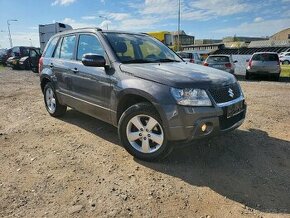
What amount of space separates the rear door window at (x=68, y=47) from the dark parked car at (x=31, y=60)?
1622cm

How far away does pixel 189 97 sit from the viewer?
3.96m

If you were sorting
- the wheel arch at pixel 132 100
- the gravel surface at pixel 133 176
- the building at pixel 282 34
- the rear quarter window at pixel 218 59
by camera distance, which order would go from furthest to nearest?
the building at pixel 282 34
the rear quarter window at pixel 218 59
the wheel arch at pixel 132 100
the gravel surface at pixel 133 176

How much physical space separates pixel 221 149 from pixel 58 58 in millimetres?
3677

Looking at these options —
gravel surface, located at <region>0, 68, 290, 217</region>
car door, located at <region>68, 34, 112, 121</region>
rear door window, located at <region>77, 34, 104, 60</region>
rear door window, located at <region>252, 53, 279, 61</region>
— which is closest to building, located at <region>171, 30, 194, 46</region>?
rear door window, located at <region>252, 53, 279, 61</region>

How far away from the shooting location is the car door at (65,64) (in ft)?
19.2

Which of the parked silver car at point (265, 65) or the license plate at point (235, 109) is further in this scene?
the parked silver car at point (265, 65)

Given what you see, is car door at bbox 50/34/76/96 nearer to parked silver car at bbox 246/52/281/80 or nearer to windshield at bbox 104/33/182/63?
windshield at bbox 104/33/182/63

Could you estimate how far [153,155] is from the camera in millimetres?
4340

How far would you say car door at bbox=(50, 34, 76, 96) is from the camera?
19.2 feet

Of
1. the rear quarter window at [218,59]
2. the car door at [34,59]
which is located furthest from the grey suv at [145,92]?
the car door at [34,59]

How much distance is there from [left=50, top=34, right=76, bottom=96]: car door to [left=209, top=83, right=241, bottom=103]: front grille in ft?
9.10

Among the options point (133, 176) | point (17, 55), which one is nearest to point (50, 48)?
point (133, 176)

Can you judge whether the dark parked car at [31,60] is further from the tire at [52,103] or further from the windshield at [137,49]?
the windshield at [137,49]

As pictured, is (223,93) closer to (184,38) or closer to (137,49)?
(137,49)
